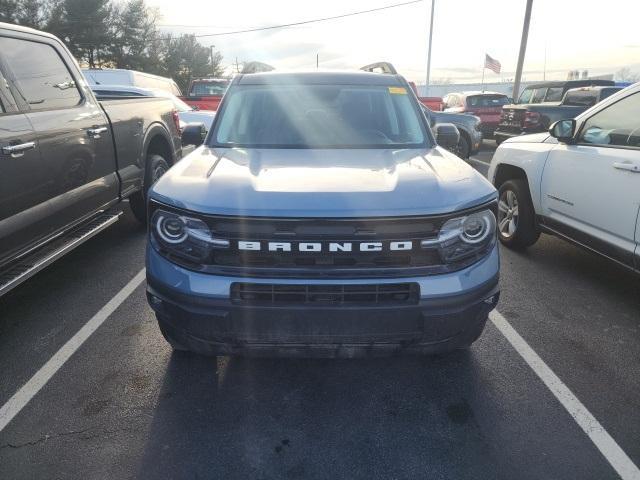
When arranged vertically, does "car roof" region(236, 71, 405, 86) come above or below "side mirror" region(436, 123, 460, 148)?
above

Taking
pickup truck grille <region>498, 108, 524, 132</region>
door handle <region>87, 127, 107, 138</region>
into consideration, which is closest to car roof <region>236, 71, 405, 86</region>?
door handle <region>87, 127, 107, 138</region>

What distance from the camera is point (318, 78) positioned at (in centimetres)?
390

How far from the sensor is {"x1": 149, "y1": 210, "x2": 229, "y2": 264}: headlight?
2.29m

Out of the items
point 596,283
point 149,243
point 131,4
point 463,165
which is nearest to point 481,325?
point 463,165

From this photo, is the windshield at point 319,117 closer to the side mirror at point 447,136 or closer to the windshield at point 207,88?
the side mirror at point 447,136

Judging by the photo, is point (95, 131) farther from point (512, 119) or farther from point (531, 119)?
point (512, 119)

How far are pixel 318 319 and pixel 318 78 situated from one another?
2356 mm

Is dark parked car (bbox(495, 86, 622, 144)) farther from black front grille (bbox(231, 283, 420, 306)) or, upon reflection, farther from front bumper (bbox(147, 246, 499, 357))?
black front grille (bbox(231, 283, 420, 306))

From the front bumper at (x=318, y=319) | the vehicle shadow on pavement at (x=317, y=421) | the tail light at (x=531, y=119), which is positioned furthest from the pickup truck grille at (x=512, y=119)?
the front bumper at (x=318, y=319)

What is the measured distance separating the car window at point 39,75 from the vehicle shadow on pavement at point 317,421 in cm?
218

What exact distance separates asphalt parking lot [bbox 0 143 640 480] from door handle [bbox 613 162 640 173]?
3.62 ft

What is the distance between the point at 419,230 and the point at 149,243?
1.34m

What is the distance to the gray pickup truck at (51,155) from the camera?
312 cm

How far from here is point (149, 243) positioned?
248 centimetres
